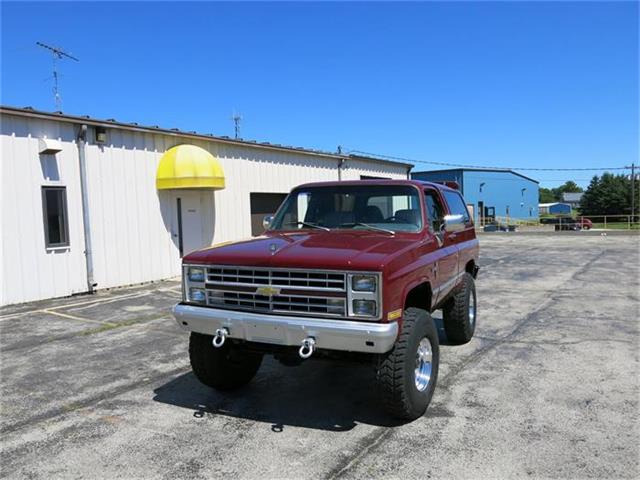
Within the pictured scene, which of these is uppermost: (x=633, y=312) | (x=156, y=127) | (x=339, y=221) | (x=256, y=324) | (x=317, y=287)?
(x=156, y=127)

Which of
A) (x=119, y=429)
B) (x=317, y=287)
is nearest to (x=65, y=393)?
(x=119, y=429)

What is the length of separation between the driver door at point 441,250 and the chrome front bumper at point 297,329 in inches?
56.5

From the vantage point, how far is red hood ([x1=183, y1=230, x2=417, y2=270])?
3.85 m

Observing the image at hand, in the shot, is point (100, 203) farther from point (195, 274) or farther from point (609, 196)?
point (609, 196)

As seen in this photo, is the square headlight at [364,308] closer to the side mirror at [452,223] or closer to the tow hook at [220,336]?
the tow hook at [220,336]

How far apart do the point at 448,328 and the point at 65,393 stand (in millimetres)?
4350

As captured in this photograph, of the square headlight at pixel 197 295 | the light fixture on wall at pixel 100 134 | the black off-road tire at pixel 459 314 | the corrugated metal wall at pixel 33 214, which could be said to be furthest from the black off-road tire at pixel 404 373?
the light fixture on wall at pixel 100 134

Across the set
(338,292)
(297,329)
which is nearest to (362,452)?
(297,329)

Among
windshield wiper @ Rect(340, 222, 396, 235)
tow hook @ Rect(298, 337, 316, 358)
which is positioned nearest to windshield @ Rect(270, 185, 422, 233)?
windshield wiper @ Rect(340, 222, 396, 235)

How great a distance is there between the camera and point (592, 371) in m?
5.52

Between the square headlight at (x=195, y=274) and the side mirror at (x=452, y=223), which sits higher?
the side mirror at (x=452, y=223)

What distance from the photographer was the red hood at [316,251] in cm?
385

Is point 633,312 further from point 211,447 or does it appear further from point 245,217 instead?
point 245,217

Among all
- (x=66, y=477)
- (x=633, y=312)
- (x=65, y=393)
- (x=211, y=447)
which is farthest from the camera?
(x=633, y=312)
